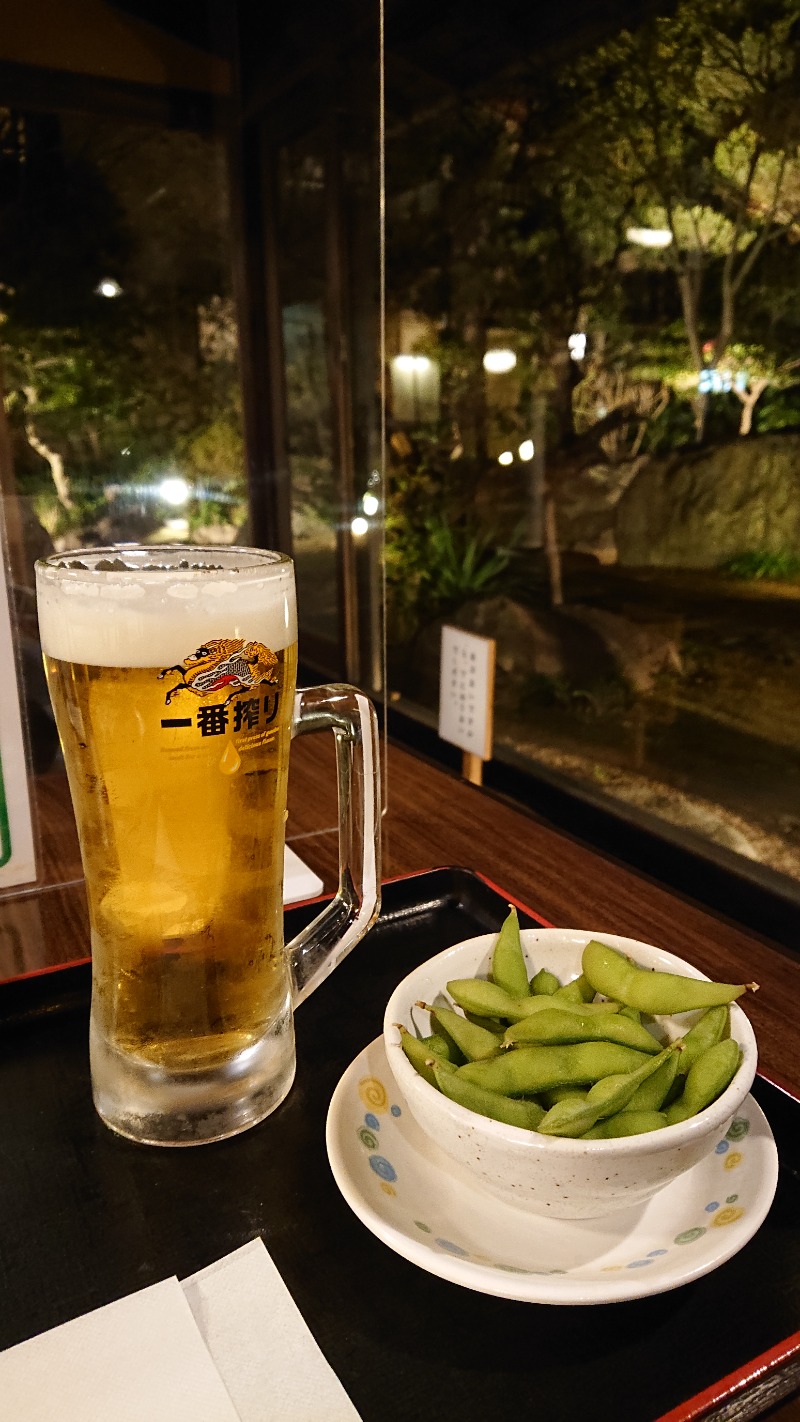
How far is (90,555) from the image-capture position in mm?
732

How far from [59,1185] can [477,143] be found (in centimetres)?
298

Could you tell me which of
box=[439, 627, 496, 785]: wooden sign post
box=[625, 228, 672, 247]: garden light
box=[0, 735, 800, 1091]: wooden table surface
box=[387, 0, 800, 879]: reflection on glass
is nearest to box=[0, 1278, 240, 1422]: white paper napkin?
box=[0, 735, 800, 1091]: wooden table surface

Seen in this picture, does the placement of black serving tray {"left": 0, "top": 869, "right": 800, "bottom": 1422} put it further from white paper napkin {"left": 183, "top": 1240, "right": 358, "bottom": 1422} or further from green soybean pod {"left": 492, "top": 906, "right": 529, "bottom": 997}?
green soybean pod {"left": 492, "top": 906, "right": 529, "bottom": 997}

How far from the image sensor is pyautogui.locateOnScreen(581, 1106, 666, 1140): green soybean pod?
22.2 inches

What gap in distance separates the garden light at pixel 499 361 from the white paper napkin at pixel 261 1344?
281 centimetres

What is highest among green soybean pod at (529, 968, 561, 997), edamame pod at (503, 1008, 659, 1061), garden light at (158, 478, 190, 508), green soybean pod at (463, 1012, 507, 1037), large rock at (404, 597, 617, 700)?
garden light at (158, 478, 190, 508)

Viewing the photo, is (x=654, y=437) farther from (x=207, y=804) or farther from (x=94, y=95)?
(x=207, y=804)

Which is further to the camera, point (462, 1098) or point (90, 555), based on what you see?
point (90, 555)

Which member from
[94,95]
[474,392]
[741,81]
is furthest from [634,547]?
[94,95]

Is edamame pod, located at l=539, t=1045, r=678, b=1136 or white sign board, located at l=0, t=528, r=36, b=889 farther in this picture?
white sign board, located at l=0, t=528, r=36, b=889

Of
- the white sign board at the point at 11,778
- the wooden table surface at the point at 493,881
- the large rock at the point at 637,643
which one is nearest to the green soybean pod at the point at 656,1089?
the wooden table surface at the point at 493,881

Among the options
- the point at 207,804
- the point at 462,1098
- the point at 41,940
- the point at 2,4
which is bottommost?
the point at 41,940

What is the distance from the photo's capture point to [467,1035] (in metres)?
0.65

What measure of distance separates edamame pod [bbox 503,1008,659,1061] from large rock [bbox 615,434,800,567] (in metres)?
2.00
